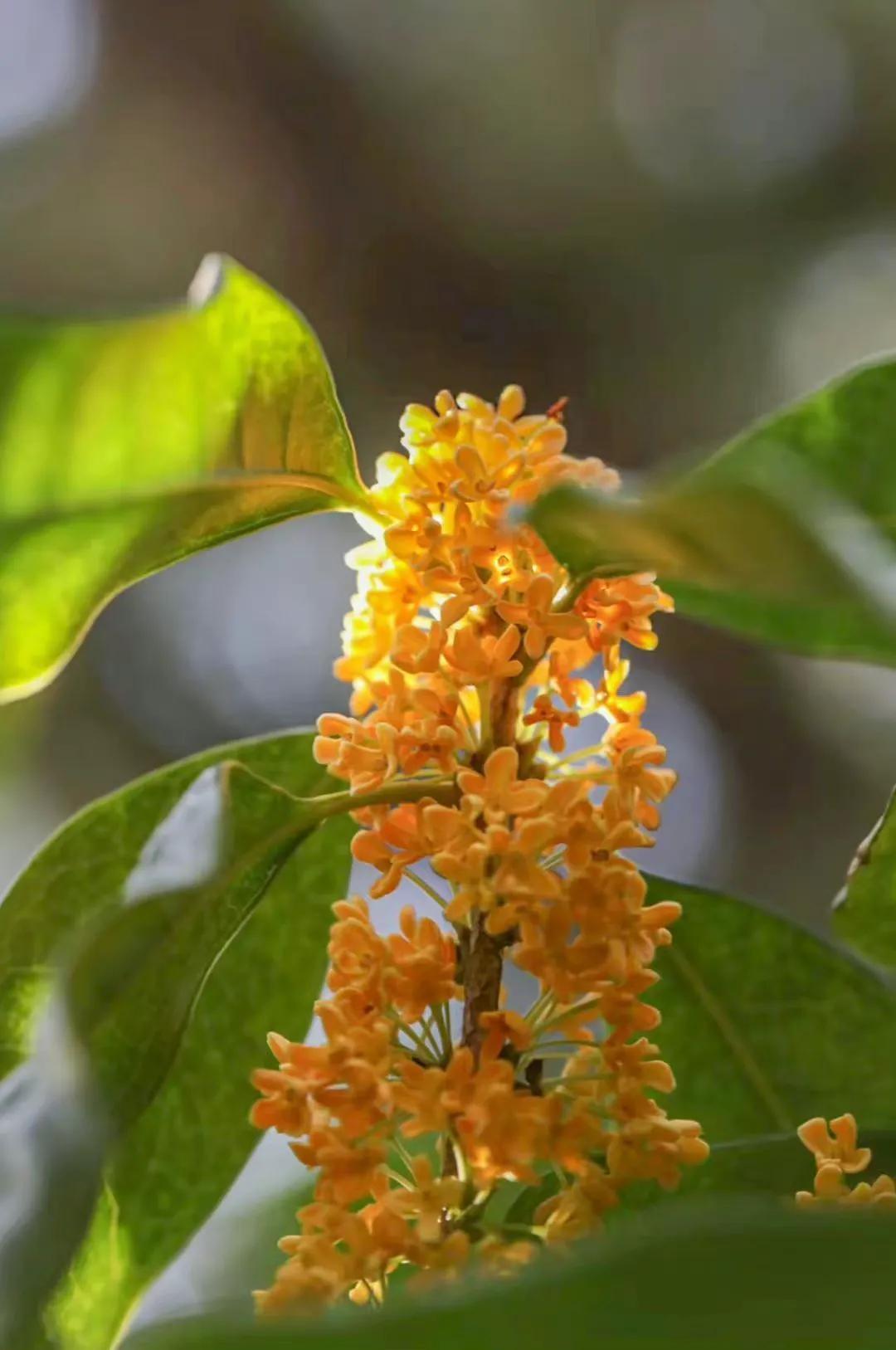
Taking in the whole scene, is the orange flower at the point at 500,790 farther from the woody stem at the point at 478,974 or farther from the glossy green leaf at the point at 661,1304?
the glossy green leaf at the point at 661,1304

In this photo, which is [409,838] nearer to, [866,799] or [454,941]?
[454,941]

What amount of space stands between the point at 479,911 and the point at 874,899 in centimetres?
17

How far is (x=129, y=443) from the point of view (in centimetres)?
Result: 47

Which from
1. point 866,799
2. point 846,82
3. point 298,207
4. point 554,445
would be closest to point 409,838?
point 554,445

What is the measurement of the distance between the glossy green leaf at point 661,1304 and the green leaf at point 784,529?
0.43 feet

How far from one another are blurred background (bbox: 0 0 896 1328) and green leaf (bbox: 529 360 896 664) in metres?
1.48

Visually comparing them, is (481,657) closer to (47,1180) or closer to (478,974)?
(478,974)

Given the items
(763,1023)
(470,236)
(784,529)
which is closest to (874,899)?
(763,1023)

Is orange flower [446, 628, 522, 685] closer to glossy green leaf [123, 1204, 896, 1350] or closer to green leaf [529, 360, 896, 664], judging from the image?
green leaf [529, 360, 896, 664]

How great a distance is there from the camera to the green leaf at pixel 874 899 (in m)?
0.52

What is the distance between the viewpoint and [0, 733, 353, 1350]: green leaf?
Answer: 49cm

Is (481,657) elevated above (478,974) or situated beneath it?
elevated above

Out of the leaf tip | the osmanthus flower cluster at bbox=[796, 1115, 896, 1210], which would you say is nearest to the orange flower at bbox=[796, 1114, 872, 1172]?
the osmanthus flower cluster at bbox=[796, 1115, 896, 1210]

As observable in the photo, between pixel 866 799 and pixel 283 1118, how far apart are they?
5.57 ft
